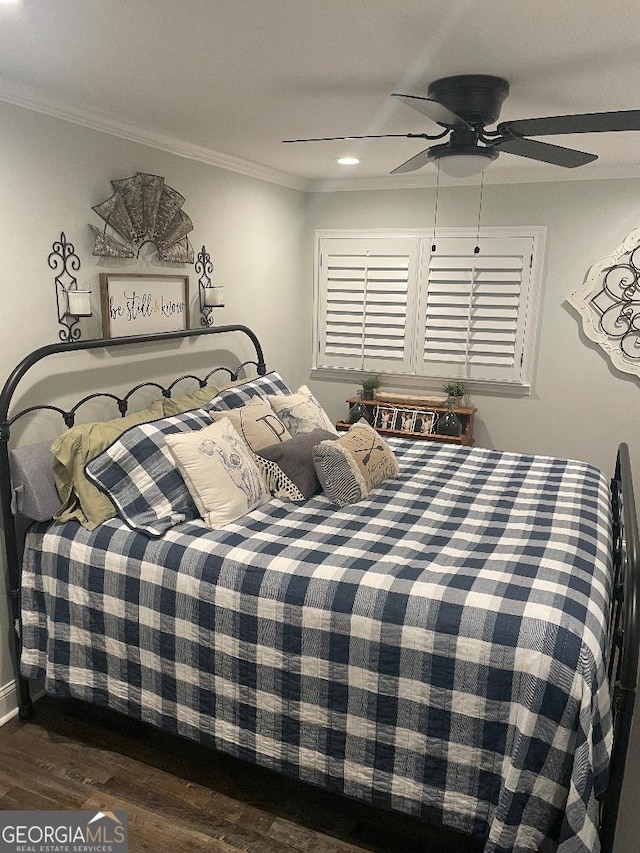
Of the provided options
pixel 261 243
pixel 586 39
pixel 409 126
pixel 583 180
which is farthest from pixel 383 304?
pixel 586 39

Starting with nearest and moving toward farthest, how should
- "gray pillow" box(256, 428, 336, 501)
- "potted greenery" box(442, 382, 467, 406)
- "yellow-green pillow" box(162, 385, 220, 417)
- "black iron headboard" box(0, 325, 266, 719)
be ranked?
"black iron headboard" box(0, 325, 266, 719), "gray pillow" box(256, 428, 336, 501), "yellow-green pillow" box(162, 385, 220, 417), "potted greenery" box(442, 382, 467, 406)

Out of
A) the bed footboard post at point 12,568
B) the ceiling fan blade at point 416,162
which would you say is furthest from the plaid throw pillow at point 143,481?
the ceiling fan blade at point 416,162

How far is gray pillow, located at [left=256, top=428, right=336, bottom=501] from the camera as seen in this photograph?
112 inches

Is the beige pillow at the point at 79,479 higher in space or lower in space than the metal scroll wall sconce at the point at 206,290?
lower

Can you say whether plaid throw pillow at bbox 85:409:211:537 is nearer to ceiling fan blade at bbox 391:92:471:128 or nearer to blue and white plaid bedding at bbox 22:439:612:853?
blue and white plaid bedding at bbox 22:439:612:853

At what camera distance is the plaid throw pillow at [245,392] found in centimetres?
324

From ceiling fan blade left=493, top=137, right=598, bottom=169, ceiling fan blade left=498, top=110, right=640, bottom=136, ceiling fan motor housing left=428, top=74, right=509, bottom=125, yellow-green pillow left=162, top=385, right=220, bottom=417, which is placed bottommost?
yellow-green pillow left=162, top=385, right=220, bottom=417

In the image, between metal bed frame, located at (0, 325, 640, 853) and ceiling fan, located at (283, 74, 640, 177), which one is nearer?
metal bed frame, located at (0, 325, 640, 853)

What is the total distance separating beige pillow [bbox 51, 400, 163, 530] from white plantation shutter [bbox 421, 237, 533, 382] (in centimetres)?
280

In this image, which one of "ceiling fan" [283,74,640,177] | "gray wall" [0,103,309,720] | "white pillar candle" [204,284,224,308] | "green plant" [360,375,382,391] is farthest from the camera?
"green plant" [360,375,382,391]

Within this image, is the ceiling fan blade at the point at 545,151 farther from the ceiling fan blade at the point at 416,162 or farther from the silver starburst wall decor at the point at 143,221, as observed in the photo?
the silver starburst wall decor at the point at 143,221

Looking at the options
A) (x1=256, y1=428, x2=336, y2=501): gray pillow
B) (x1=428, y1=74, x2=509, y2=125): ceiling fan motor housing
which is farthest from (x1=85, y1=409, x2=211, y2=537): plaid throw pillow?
(x1=428, y1=74, x2=509, y2=125): ceiling fan motor housing

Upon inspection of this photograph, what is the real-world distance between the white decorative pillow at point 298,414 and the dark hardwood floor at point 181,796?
153 centimetres

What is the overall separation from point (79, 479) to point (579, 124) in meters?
2.19
